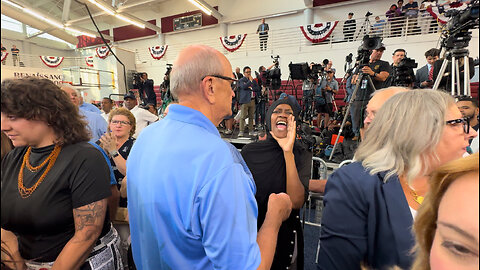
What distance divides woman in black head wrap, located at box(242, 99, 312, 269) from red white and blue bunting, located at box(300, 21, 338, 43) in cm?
884

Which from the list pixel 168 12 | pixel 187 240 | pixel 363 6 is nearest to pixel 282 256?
pixel 187 240

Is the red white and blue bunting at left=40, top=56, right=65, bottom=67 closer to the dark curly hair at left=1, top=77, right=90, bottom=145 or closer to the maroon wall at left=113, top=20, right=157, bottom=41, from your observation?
the maroon wall at left=113, top=20, right=157, bottom=41

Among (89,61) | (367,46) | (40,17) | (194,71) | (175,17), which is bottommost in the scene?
(194,71)

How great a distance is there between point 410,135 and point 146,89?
797 cm

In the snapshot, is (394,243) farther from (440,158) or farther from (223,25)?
(223,25)

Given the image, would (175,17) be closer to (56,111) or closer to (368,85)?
(368,85)

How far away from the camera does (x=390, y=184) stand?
0.84 meters

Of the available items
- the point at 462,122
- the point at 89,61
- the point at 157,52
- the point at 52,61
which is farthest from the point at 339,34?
the point at 52,61

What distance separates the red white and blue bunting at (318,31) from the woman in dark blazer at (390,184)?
9.60 m

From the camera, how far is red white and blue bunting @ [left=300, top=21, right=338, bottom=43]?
30.4 ft

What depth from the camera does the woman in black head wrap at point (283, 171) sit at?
1.51 m

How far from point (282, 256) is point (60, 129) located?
1.41 metres

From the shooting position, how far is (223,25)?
13.4 m

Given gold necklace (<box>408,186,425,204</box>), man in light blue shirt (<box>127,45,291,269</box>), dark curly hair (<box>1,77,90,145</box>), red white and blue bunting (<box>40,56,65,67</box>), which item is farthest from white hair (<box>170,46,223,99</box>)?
red white and blue bunting (<box>40,56,65,67</box>)
